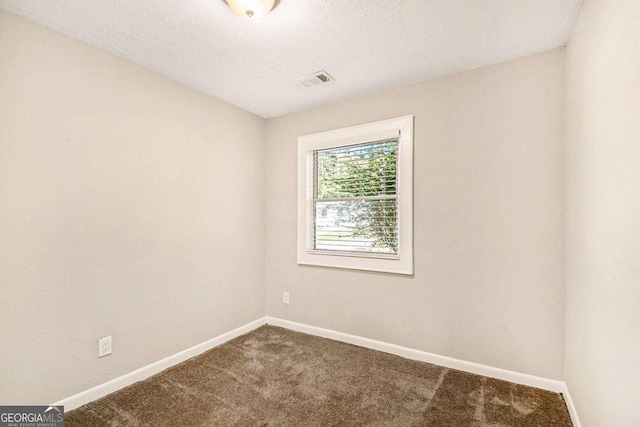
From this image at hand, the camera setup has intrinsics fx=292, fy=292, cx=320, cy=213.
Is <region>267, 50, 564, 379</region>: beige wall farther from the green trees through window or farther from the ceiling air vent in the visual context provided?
the ceiling air vent

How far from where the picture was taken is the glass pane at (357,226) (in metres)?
2.73

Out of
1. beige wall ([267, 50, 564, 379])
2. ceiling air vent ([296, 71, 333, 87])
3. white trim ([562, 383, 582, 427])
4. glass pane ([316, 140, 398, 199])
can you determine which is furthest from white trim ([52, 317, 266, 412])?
white trim ([562, 383, 582, 427])

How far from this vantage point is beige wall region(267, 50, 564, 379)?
2039 millimetres

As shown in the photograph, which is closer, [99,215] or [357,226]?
[99,215]

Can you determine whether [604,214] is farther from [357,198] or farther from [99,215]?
[99,215]

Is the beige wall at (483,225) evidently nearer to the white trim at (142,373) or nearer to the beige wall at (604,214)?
the beige wall at (604,214)

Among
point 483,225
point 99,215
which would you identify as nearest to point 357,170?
point 483,225

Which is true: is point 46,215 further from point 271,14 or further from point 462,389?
point 462,389

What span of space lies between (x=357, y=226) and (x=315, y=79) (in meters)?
1.40

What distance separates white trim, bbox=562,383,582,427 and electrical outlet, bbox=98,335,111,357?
2.94 meters

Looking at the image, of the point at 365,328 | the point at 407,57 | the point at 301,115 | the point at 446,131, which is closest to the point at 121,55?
the point at 301,115

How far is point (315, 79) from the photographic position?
2.47 metres

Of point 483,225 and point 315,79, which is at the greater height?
point 315,79

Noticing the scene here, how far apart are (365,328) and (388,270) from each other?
0.61 m
